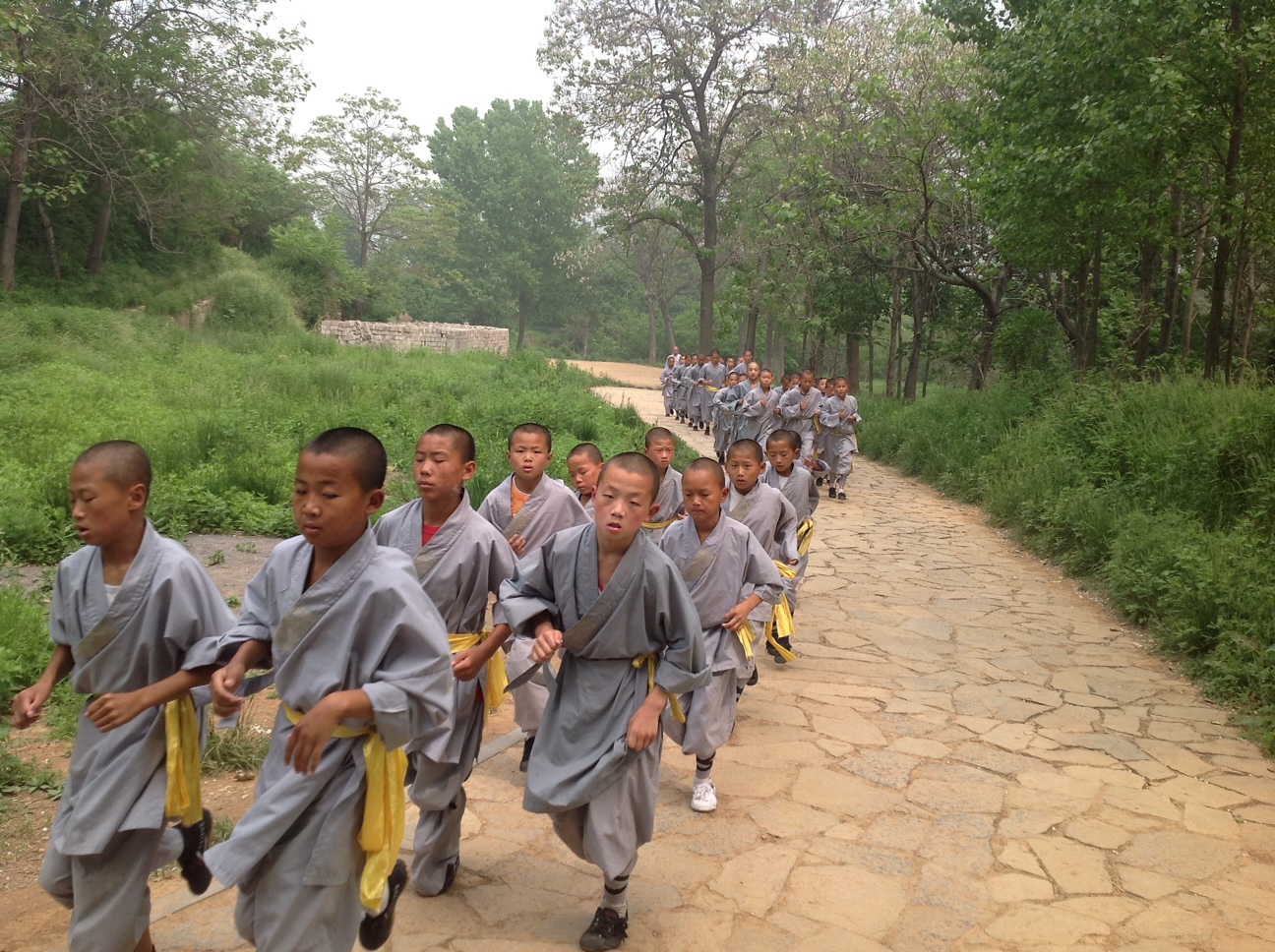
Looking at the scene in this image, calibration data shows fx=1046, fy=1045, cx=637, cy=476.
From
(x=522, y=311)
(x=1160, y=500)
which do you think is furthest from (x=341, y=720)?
(x=522, y=311)

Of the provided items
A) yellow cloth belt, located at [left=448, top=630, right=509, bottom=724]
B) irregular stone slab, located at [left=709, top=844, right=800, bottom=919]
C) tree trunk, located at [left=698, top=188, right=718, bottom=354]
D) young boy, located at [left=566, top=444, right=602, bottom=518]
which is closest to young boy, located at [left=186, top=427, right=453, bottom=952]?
yellow cloth belt, located at [left=448, top=630, right=509, bottom=724]

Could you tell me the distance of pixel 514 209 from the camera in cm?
5656

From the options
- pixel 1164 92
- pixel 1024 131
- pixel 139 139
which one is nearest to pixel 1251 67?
pixel 1164 92

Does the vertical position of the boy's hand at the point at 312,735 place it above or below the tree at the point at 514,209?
below

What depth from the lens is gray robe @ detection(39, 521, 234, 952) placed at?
300 centimetres

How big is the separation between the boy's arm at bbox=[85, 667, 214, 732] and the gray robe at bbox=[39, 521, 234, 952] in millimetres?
97

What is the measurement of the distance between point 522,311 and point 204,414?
154 ft

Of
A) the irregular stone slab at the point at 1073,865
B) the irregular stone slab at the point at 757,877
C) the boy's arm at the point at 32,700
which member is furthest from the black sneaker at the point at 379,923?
the irregular stone slab at the point at 1073,865

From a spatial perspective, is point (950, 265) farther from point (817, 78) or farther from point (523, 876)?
point (523, 876)

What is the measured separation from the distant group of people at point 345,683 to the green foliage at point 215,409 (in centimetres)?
459

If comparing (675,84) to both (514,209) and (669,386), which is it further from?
(514,209)

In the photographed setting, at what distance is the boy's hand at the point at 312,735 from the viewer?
2611mm

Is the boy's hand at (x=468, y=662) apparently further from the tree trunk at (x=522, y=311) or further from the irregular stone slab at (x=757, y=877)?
the tree trunk at (x=522, y=311)

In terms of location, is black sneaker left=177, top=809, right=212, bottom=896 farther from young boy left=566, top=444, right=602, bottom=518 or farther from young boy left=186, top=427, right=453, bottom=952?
young boy left=566, top=444, right=602, bottom=518
